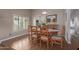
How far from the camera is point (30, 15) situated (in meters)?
2.40

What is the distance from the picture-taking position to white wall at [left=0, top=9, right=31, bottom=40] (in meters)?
2.37

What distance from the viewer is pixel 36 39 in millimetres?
2443

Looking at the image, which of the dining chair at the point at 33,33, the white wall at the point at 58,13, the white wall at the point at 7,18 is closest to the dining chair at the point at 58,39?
the white wall at the point at 58,13

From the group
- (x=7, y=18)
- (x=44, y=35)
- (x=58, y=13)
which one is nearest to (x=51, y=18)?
(x=58, y=13)

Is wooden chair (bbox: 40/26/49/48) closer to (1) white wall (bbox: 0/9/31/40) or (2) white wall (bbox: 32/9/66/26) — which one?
(2) white wall (bbox: 32/9/66/26)

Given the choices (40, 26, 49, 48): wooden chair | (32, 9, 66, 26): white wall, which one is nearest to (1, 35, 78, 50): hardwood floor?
(40, 26, 49, 48): wooden chair

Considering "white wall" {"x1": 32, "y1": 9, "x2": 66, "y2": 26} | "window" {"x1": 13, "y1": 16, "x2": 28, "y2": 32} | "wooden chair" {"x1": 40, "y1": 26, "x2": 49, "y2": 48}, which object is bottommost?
"wooden chair" {"x1": 40, "y1": 26, "x2": 49, "y2": 48}

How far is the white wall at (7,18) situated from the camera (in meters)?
2.37
